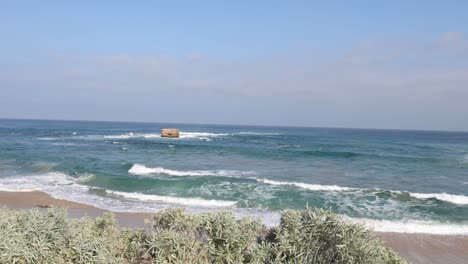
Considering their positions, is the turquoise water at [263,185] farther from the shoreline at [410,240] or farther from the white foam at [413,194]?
the shoreline at [410,240]

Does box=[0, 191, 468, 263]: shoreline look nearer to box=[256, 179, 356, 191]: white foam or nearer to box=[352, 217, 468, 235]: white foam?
box=[352, 217, 468, 235]: white foam

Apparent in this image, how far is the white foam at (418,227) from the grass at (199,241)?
8728 mm

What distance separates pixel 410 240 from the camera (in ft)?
39.8

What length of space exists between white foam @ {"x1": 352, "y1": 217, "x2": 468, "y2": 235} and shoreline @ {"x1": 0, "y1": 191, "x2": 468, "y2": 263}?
1.62ft

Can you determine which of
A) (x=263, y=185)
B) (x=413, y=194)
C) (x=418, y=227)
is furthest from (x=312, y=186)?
(x=418, y=227)

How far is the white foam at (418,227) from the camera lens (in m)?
13.4

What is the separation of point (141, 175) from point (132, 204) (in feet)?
25.5

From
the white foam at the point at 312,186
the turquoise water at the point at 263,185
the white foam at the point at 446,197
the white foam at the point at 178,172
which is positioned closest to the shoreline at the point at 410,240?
the turquoise water at the point at 263,185

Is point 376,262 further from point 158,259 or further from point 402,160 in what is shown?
point 402,160

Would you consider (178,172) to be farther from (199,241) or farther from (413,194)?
(199,241)

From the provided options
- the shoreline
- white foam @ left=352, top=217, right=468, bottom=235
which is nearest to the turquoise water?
white foam @ left=352, top=217, right=468, bottom=235

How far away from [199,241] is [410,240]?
9.42 m

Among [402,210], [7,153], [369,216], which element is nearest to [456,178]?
[402,210]

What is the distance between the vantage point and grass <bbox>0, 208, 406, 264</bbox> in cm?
460
